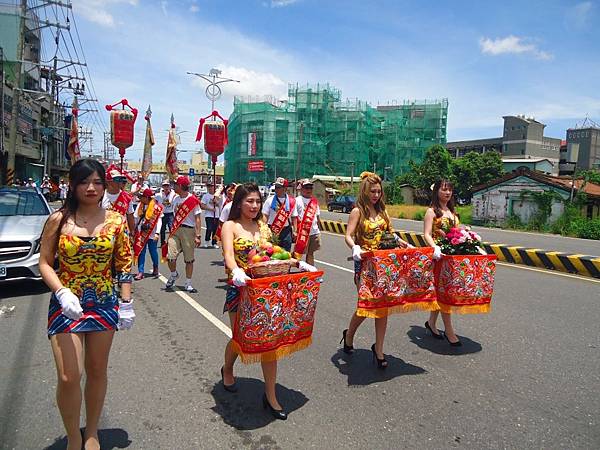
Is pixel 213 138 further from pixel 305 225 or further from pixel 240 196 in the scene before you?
pixel 240 196

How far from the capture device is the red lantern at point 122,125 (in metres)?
14.4

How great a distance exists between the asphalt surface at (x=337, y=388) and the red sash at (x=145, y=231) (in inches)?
77.6

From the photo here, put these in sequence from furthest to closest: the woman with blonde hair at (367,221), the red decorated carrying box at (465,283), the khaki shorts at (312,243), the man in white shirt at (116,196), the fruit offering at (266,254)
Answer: the khaki shorts at (312,243)
the man in white shirt at (116,196)
the red decorated carrying box at (465,283)
the woman with blonde hair at (367,221)
the fruit offering at (266,254)

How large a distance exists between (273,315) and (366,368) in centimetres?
162

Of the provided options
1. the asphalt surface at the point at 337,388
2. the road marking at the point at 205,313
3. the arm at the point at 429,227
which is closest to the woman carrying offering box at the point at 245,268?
the asphalt surface at the point at 337,388

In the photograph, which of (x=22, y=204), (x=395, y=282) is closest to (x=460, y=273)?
(x=395, y=282)

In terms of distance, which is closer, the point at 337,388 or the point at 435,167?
the point at 337,388

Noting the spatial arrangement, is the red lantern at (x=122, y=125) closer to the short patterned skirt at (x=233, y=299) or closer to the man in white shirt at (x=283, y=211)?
the man in white shirt at (x=283, y=211)

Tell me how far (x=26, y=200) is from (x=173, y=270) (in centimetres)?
318

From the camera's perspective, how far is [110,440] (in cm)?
291

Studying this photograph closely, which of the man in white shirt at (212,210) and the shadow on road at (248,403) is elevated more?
the man in white shirt at (212,210)

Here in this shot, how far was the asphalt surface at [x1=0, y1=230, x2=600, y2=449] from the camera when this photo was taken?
299cm

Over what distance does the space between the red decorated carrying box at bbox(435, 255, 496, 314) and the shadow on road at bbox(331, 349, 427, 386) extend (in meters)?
0.77

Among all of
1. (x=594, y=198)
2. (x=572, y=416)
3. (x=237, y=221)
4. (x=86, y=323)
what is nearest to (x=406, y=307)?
(x=572, y=416)
